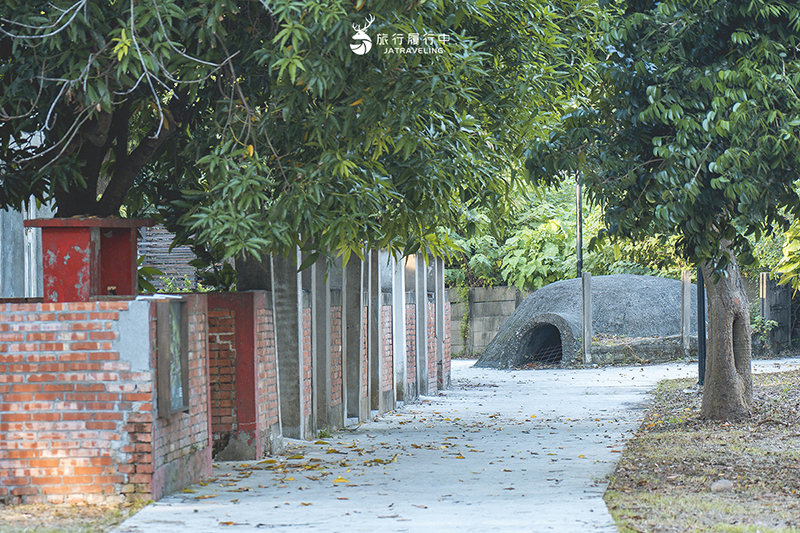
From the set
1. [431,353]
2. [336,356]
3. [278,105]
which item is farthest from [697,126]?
[431,353]

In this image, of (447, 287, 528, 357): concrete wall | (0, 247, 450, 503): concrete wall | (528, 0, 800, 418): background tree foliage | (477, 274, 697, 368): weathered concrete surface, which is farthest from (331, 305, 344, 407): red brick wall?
(447, 287, 528, 357): concrete wall

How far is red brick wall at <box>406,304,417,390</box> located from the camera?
16094mm

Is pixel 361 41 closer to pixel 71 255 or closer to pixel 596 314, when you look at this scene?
pixel 71 255

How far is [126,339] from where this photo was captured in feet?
22.1

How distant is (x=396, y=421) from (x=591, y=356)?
11836 millimetres

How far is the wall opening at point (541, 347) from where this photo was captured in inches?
990

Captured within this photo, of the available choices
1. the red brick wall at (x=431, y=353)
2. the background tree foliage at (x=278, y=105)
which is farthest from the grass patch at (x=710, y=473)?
the red brick wall at (x=431, y=353)

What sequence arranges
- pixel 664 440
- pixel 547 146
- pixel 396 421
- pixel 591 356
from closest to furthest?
pixel 547 146
pixel 664 440
pixel 396 421
pixel 591 356

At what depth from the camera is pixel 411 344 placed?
16.3 meters

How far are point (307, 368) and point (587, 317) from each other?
14.2 m

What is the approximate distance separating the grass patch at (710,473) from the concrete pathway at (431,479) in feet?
0.83

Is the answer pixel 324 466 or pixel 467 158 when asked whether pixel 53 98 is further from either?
pixel 324 466

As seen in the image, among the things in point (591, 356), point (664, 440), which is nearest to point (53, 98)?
point (664, 440)

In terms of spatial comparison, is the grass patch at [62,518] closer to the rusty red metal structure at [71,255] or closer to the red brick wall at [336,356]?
the rusty red metal structure at [71,255]
